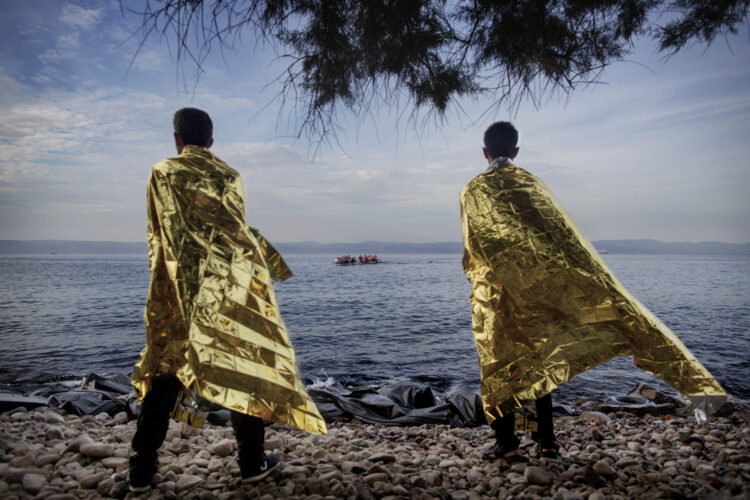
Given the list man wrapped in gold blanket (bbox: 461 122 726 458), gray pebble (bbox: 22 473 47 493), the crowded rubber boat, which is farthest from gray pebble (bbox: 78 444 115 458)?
the crowded rubber boat

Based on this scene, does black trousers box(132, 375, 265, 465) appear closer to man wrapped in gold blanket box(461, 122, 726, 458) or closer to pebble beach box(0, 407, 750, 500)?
pebble beach box(0, 407, 750, 500)

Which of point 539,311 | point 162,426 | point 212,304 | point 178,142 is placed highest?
point 178,142

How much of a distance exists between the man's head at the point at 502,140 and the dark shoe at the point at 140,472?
291 centimetres

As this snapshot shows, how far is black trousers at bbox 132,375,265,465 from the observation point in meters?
2.20

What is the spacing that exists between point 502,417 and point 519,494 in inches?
18.7

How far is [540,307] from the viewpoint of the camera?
2635 mm

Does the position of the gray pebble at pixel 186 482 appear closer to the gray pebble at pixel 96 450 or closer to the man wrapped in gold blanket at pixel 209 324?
the man wrapped in gold blanket at pixel 209 324

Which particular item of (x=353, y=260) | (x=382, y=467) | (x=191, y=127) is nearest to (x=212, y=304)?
(x=191, y=127)

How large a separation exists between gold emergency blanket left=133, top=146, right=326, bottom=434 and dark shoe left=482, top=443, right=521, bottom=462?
1.34 m

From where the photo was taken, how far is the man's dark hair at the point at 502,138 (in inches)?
118

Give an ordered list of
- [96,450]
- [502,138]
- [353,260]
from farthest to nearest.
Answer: [353,260]
[502,138]
[96,450]

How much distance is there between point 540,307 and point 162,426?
2.33m

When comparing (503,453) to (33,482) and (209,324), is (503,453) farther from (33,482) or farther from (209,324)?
(33,482)

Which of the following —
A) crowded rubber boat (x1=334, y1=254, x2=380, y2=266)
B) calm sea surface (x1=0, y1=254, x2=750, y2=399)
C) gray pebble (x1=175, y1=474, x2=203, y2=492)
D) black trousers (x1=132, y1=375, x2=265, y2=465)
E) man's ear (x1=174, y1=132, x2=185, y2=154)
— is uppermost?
man's ear (x1=174, y1=132, x2=185, y2=154)
